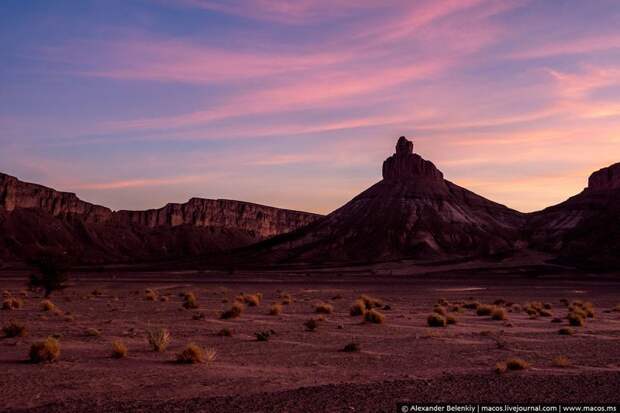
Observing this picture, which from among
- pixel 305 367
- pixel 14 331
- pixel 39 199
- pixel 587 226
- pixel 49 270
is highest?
pixel 39 199

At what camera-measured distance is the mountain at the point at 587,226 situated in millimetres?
119938

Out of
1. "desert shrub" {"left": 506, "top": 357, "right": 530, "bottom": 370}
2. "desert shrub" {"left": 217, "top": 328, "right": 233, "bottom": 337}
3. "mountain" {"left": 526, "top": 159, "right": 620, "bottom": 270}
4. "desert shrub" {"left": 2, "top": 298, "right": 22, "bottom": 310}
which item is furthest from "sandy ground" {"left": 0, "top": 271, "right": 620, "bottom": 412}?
"mountain" {"left": 526, "top": 159, "right": 620, "bottom": 270}

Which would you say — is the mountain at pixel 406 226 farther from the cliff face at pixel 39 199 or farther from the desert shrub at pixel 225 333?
the desert shrub at pixel 225 333

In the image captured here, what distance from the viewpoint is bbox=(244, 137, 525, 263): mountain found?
514 ft

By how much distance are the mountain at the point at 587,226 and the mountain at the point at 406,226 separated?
809cm

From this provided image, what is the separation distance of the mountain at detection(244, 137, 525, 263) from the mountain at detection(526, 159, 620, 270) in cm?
809

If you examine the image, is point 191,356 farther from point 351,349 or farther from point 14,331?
point 14,331

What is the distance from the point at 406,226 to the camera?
165000 mm

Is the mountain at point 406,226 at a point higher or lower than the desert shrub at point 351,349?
higher

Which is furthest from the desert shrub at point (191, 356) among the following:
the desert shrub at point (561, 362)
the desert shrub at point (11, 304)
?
the desert shrub at point (11, 304)

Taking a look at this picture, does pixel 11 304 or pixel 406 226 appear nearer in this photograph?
pixel 11 304

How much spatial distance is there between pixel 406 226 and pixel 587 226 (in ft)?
145

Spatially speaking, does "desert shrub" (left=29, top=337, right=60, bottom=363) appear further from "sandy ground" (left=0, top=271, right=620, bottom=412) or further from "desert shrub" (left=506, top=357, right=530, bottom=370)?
"desert shrub" (left=506, top=357, right=530, bottom=370)

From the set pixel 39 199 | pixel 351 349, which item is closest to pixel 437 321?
pixel 351 349
